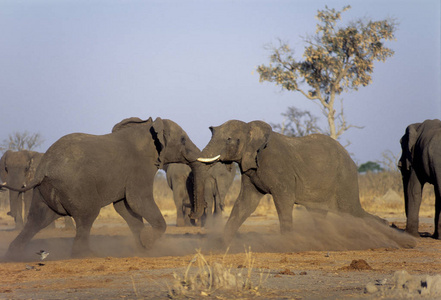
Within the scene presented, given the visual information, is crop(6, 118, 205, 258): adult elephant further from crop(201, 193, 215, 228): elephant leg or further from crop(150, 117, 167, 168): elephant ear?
crop(201, 193, 215, 228): elephant leg

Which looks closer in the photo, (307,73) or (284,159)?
(284,159)

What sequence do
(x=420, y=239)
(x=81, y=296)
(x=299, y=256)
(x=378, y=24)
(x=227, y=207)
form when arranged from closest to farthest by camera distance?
(x=81, y=296) → (x=299, y=256) → (x=420, y=239) → (x=378, y=24) → (x=227, y=207)

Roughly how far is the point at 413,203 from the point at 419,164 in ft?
3.11

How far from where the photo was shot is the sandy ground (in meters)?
7.48

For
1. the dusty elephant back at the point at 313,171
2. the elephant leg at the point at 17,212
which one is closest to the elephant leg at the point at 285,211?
the dusty elephant back at the point at 313,171

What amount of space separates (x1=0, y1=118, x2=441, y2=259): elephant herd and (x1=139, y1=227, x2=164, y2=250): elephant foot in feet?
0.06

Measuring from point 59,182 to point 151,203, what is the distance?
1861 mm

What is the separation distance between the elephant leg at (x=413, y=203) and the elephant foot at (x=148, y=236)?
21.5 ft

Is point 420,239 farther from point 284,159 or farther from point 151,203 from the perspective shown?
point 151,203

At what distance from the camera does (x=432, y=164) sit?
15.6m

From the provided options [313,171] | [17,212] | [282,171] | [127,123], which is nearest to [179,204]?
[17,212]

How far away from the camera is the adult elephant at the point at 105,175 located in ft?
38.6

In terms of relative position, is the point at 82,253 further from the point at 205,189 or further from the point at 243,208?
the point at 205,189

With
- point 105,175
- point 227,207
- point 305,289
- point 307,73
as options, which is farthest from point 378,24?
point 305,289
